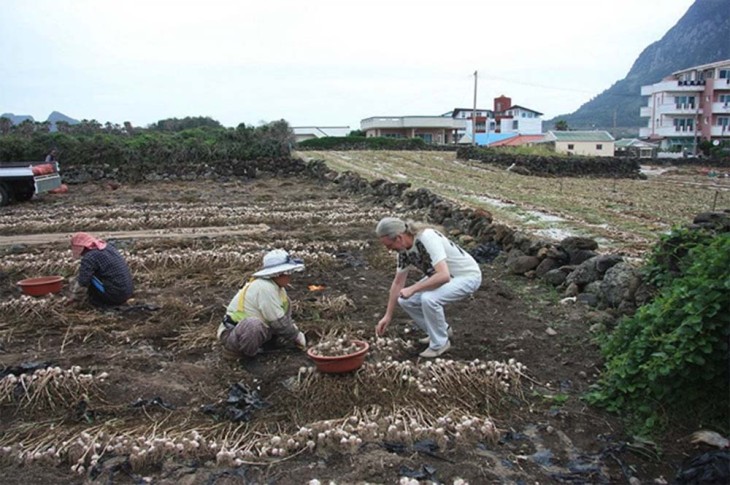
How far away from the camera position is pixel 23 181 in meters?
15.5

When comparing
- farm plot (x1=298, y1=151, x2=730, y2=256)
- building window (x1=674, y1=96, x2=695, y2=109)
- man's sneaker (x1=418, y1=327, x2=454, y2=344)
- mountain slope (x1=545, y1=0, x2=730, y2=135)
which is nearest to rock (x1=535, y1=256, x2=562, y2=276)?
farm plot (x1=298, y1=151, x2=730, y2=256)

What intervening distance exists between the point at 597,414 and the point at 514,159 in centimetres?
2790

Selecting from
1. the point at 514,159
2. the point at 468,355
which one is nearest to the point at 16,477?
the point at 468,355

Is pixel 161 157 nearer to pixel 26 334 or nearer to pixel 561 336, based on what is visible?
pixel 26 334

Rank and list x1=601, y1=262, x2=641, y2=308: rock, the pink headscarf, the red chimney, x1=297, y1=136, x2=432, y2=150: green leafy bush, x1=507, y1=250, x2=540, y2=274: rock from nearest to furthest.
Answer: x1=601, y1=262, x2=641, y2=308: rock
the pink headscarf
x1=507, y1=250, x2=540, y2=274: rock
x1=297, y1=136, x2=432, y2=150: green leafy bush
the red chimney

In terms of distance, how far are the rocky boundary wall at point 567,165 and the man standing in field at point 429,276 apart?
23.9 meters

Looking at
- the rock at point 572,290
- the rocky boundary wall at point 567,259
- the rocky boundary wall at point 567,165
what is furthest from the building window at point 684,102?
the rock at point 572,290

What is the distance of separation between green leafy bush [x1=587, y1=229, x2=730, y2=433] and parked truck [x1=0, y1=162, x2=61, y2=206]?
50.1ft

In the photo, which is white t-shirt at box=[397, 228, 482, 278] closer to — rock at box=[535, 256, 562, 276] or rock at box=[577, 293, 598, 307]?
rock at box=[577, 293, 598, 307]

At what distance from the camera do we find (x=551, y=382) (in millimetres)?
4250

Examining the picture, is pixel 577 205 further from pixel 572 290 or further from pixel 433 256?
pixel 433 256

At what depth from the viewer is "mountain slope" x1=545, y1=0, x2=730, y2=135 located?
129500 millimetres

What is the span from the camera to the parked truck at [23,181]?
49.7ft

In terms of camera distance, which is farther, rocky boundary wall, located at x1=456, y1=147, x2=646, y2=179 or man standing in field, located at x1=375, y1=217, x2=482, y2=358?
rocky boundary wall, located at x1=456, y1=147, x2=646, y2=179
